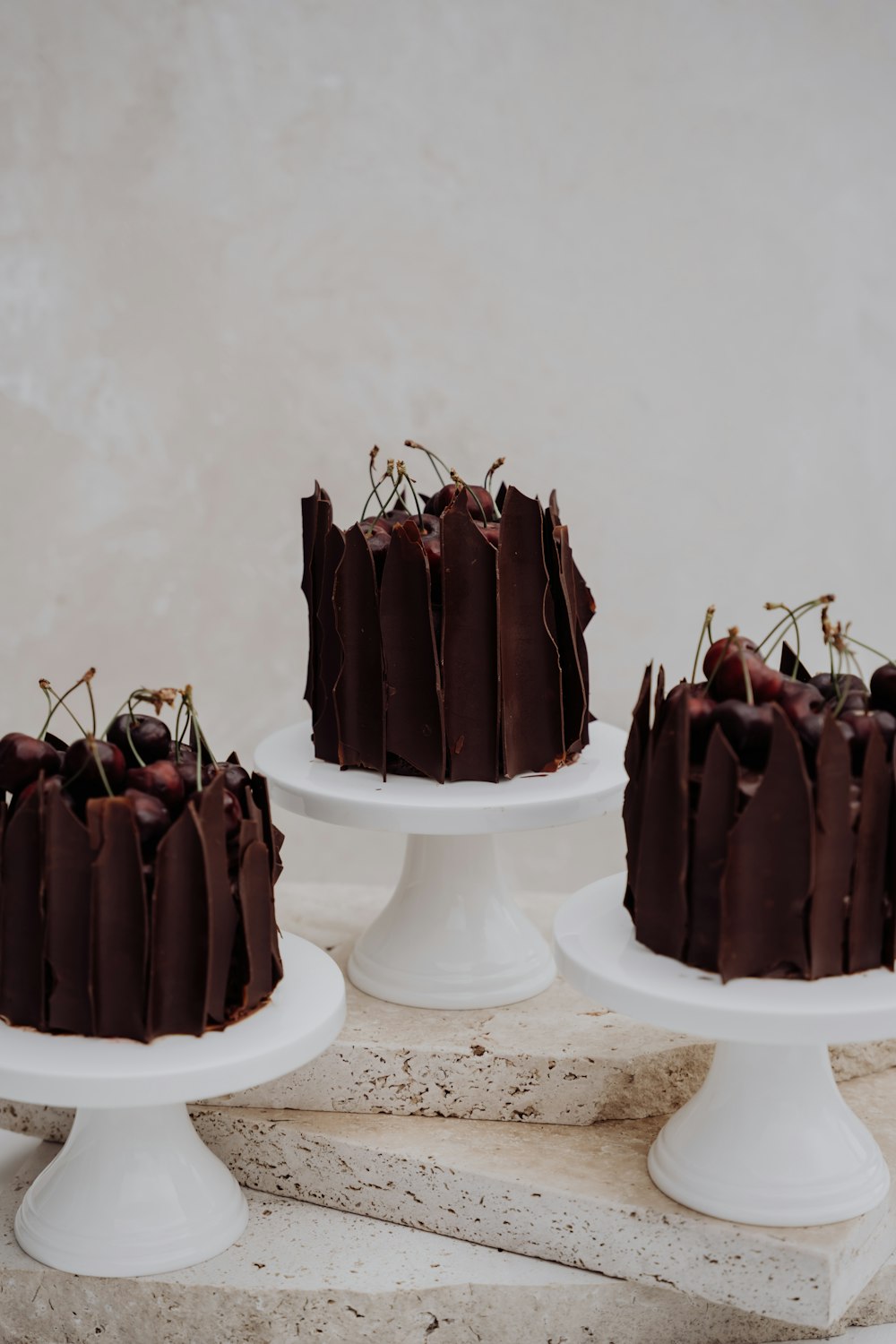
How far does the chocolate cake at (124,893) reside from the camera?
Result: 158cm

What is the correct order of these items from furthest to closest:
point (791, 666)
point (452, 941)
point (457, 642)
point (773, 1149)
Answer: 1. point (452, 941)
2. point (457, 642)
3. point (791, 666)
4. point (773, 1149)

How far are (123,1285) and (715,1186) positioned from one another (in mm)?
707

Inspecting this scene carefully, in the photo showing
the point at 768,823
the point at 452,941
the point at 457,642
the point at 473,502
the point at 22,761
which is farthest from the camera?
the point at 452,941

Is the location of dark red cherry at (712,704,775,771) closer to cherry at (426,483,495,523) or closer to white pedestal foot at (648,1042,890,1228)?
white pedestal foot at (648,1042,890,1228)

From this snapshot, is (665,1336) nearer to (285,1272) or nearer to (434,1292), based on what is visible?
(434,1292)

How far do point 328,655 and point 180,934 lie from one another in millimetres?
600

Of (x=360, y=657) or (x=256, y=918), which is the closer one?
(x=256, y=918)

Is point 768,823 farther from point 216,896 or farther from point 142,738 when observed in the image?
point 142,738

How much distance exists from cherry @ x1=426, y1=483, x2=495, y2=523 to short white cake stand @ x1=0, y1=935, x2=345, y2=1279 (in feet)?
2.08

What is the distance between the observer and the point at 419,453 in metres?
3.90

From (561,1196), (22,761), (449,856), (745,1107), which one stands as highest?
(22,761)

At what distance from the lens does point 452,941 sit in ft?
7.43

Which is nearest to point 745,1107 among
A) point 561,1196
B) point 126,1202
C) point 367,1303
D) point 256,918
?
point 561,1196

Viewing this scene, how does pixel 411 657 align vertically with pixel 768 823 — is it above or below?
above
